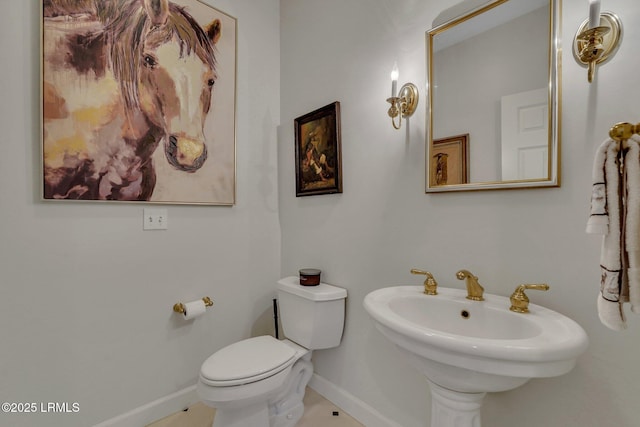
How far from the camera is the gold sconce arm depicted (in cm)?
132

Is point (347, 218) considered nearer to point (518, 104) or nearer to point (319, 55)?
point (518, 104)

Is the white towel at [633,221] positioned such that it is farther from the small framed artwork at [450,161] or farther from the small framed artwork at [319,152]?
the small framed artwork at [319,152]

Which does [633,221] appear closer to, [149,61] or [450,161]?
[450,161]

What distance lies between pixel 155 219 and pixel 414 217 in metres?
1.37

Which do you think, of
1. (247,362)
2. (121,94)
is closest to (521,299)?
(247,362)

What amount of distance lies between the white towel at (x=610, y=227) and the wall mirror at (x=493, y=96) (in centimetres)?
35

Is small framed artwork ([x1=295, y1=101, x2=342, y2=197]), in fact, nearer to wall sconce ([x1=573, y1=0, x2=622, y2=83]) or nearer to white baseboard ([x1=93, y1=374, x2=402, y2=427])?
wall sconce ([x1=573, y1=0, x2=622, y2=83])

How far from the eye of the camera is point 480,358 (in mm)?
706

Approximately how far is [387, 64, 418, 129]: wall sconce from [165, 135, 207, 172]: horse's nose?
1.12m

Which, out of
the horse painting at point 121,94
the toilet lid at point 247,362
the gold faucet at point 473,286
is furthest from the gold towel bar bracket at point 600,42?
the horse painting at point 121,94

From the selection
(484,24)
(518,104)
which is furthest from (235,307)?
(484,24)

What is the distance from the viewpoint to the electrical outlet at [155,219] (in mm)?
1568

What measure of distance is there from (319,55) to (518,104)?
1208 mm

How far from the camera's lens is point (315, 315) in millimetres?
1568
